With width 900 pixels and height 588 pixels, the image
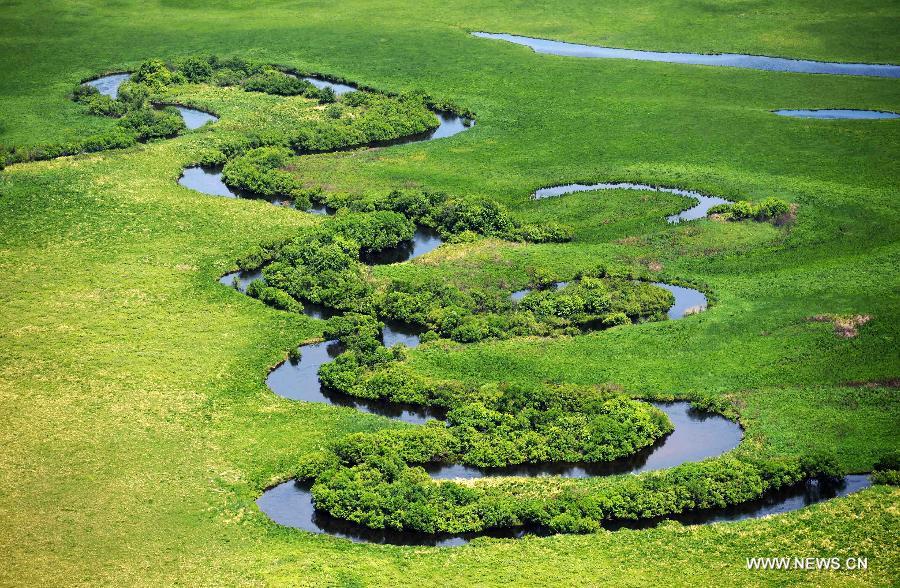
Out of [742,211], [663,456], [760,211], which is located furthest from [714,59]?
[663,456]

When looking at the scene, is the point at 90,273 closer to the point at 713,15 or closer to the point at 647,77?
the point at 647,77

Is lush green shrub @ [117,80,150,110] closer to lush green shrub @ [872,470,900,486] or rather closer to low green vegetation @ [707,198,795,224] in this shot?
low green vegetation @ [707,198,795,224]

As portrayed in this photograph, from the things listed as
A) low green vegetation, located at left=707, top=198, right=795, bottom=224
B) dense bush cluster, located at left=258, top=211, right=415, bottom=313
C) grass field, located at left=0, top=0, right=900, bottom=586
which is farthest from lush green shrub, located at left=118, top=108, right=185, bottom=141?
low green vegetation, located at left=707, top=198, right=795, bottom=224

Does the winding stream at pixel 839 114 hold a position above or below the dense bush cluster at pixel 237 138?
above

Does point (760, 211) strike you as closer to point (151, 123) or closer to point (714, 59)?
point (714, 59)

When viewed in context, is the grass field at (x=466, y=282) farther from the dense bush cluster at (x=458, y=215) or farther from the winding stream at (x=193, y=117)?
the winding stream at (x=193, y=117)

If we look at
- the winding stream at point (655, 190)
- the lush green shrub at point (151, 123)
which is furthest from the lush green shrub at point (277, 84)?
the winding stream at point (655, 190)

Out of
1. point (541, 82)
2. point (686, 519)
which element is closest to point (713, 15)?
point (541, 82)
